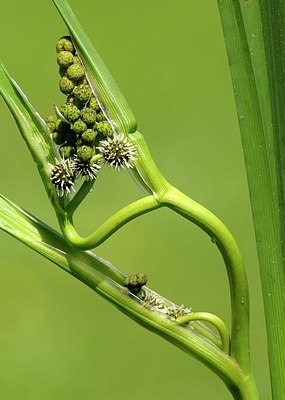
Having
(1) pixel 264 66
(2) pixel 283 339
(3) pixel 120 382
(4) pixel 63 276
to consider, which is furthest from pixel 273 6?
(4) pixel 63 276

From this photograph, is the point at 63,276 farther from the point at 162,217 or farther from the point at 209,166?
the point at 209,166

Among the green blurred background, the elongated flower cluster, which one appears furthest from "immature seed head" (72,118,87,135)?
the green blurred background

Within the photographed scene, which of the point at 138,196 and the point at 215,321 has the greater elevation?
the point at 138,196

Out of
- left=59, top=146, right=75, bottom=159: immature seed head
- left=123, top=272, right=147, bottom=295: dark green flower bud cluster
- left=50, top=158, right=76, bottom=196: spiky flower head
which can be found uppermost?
left=59, top=146, right=75, bottom=159: immature seed head

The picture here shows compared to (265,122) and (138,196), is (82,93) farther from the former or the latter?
(138,196)

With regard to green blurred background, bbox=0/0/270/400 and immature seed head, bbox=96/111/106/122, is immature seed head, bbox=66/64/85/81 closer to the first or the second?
immature seed head, bbox=96/111/106/122

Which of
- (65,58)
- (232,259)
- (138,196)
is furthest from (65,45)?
(138,196)
